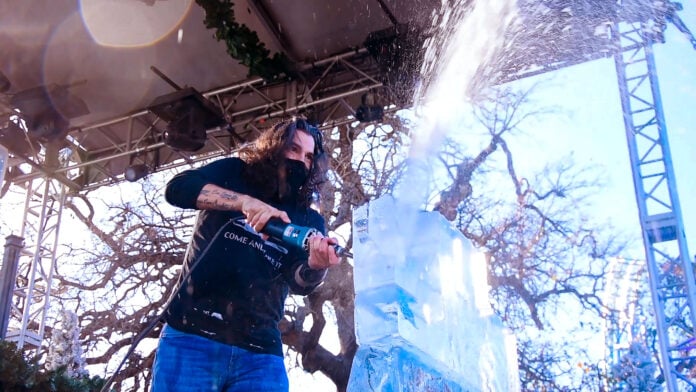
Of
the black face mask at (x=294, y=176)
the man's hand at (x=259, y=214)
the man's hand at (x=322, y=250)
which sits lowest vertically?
the man's hand at (x=322, y=250)

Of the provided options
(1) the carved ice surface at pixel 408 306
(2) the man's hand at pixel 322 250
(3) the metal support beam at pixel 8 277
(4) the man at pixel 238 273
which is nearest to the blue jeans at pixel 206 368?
(4) the man at pixel 238 273

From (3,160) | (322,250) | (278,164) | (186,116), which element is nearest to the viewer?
(322,250)

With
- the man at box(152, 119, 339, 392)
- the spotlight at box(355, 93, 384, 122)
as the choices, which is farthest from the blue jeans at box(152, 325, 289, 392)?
the spotlight at box(355, 93, 384, 122)

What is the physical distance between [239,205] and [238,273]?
19 cm

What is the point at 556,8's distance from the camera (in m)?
5.91

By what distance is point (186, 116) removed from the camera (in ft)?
21.5

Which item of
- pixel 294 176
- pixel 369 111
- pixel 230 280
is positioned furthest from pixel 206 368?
pixel 369 111

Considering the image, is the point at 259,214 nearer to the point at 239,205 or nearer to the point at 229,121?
the point at 239,205

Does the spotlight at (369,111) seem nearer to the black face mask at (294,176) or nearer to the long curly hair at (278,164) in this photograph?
the long curly hair at (278,164)

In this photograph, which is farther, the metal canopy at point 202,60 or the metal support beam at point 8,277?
the metal canopy at point 202,60

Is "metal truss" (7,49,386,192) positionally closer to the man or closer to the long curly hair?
the long curly hair

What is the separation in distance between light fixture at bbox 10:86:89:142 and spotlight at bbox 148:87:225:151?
1126 mm

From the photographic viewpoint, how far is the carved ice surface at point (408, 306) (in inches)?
88.0

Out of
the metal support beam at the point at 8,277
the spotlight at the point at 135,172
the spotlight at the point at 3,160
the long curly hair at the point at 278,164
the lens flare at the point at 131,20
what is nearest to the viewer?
the long curly hair at the point at 278,164
